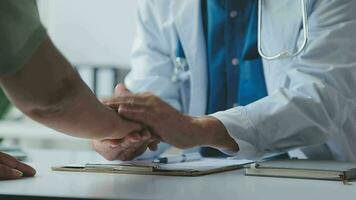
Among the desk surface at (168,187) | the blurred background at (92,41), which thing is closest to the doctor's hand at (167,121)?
the desk surface at (168,187)

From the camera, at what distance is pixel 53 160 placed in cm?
130

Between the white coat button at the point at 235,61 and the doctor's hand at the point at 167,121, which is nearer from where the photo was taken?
the doctor's hand at the point at 167,121

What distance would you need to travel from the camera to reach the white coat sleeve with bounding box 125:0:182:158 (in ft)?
5.29

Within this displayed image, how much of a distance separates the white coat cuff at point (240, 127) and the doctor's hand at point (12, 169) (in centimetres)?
41

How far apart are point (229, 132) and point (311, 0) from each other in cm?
43

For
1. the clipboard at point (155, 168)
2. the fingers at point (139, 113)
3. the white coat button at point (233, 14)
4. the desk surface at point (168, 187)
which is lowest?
the desk surface at point (168, 187)

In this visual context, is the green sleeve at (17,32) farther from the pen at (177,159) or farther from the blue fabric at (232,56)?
the blue fabric at (232,56)

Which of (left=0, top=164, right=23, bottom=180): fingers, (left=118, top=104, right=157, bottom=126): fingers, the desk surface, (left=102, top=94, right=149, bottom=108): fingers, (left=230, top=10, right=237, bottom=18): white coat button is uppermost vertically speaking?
(left=230, top=10, right=237, bottom=18): white coat button

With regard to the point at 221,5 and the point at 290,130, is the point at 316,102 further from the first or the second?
the point at 221,5

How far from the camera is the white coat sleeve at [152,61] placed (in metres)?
1.61

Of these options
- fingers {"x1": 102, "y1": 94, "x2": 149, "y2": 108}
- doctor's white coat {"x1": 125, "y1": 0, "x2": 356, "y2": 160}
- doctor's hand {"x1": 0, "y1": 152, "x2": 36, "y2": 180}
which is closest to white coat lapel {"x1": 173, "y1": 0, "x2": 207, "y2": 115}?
doctor's white coat {"x1": 125, "y1": 0, "x2": 356, "y2": 160}

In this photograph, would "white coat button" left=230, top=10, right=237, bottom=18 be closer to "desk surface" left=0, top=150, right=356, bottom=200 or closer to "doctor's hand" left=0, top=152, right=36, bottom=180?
"desk surface" left=0, top=150, right=356, bottom=200

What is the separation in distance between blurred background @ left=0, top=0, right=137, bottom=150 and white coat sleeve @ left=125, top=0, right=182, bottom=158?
2.56 feet

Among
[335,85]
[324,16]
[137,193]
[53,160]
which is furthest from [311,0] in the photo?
[137,193]
